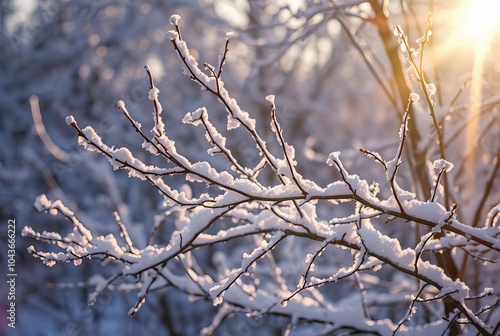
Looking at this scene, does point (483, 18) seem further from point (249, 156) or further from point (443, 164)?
point (249, 156)

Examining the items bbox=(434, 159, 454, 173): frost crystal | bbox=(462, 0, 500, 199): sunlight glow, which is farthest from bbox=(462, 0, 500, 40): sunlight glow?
bbox=(434, 159, 454, 173): frost crystal

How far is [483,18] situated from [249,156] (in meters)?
5.46

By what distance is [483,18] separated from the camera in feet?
7.36

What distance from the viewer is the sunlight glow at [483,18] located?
7.11 feet

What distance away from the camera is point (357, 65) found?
361 inches

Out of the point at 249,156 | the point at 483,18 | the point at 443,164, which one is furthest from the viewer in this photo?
the point at 249,156

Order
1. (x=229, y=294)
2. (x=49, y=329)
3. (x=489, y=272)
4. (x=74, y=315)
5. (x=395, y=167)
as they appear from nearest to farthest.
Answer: (x=395, y=167)
(x=229, y=294)
(x=489, y=272)
(x=74, y=315)
(x=49, y=329)

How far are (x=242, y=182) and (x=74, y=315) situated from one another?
785 centimetres

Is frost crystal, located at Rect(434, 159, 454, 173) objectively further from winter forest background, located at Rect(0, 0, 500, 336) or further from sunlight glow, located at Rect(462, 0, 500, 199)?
sunlight glow, located at Rect(462, 0, 500, 199)

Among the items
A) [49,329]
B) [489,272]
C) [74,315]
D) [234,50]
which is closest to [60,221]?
[74,315]

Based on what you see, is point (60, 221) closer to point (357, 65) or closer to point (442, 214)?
point (357, 65)

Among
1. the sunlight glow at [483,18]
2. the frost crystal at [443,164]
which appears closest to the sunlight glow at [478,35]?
the sunlight glow at [483,18]

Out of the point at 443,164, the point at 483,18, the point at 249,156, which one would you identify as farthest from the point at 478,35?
Result: the point at 249,156

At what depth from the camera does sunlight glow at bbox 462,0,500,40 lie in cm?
217
